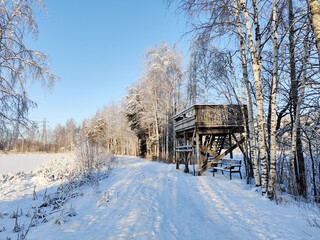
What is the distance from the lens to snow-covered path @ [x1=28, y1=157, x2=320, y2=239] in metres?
2.89

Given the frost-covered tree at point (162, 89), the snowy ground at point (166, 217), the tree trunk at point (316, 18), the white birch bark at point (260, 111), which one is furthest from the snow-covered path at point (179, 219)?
the frost-covered tree at point (162, 89)

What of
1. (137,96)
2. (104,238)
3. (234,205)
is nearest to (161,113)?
(137,96)

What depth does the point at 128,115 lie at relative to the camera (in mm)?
24797

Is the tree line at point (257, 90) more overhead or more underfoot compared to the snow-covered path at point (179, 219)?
more overhead

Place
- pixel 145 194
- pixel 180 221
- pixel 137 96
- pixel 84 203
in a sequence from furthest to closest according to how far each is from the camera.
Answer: pixel 137 96, pixel 145 194, pixel 84 203, pixel 180 221

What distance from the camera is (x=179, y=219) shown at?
12.0 feet

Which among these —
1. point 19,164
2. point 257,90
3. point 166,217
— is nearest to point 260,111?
point 257,90

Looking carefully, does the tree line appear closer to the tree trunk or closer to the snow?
the tree trunk

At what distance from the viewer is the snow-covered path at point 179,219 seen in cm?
289

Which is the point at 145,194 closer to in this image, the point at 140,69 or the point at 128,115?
the point at 140,69

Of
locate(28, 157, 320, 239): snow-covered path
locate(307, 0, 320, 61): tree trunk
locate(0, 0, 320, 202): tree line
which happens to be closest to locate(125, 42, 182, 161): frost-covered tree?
locate(0, 0, 320, 202): tree line

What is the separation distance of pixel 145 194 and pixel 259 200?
3.19m

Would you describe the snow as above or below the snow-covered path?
below

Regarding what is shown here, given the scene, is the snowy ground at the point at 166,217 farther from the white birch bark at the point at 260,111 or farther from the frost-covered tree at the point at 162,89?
the frost-covered tree at the point at 162,89
